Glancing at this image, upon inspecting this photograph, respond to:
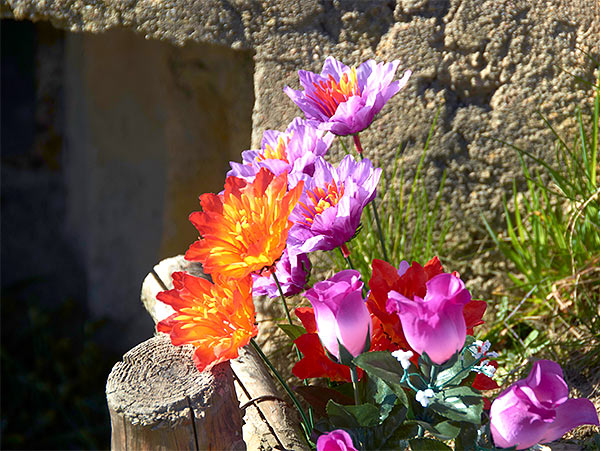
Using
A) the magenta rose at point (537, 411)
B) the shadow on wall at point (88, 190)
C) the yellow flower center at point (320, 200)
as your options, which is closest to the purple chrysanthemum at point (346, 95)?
the yellow flower center at point (320, 200)

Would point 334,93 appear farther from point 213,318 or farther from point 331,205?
point 213,318

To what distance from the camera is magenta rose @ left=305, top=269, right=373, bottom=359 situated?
2.63 feet

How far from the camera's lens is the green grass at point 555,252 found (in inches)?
59.0

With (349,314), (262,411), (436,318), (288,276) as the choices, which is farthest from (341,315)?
(262,411)

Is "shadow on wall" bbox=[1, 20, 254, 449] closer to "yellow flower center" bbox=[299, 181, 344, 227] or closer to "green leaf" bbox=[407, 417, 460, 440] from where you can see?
"yellow flower center" bbox=[299, 181, 344, 227]

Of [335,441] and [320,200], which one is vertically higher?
[320,200]

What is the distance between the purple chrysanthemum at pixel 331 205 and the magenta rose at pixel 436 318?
18cm

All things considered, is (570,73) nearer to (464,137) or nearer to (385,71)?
(464,137)

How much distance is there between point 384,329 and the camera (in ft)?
3.03

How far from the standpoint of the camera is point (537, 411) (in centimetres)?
73

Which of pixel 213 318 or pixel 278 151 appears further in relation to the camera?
pixel 278 151

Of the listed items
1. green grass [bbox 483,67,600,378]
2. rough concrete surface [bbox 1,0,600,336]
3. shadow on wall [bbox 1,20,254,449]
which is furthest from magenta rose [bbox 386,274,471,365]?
shadow on wall [bbox 1,20,254,449]

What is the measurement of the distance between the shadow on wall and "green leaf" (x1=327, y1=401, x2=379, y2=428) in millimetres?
1203

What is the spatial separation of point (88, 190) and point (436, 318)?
2455mm
